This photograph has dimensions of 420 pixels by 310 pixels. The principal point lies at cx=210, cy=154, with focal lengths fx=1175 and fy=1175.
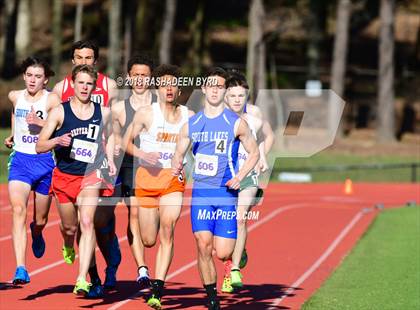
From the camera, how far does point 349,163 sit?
38656 millimetres

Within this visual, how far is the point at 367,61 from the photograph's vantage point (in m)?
56.4

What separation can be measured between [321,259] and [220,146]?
24.1ft

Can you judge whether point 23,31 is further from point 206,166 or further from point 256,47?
point 206,166

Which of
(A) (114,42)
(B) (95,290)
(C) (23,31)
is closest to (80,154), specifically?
(B) (95,290)

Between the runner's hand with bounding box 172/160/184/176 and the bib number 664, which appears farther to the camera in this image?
the bib number 664

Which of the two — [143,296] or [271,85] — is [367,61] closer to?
[271,85]

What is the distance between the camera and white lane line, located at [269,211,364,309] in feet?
45.2

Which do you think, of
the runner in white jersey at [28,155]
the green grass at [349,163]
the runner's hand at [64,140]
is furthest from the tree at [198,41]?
the runner's hand at [64,140]

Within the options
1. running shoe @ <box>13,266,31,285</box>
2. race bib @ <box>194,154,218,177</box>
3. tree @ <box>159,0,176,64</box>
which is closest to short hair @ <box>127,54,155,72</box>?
race bib @ <box>194,154,218,177</box>

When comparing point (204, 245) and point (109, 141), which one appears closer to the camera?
point (204, 245)

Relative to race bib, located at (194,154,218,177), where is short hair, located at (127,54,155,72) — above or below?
above

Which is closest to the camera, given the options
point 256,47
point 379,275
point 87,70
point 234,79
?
point 87,70

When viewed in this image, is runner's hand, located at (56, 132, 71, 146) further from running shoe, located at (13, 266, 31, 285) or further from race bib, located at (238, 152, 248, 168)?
race bib, located at (238, 152, 248, 168)

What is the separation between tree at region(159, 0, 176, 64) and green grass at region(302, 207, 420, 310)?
72.4 ft
